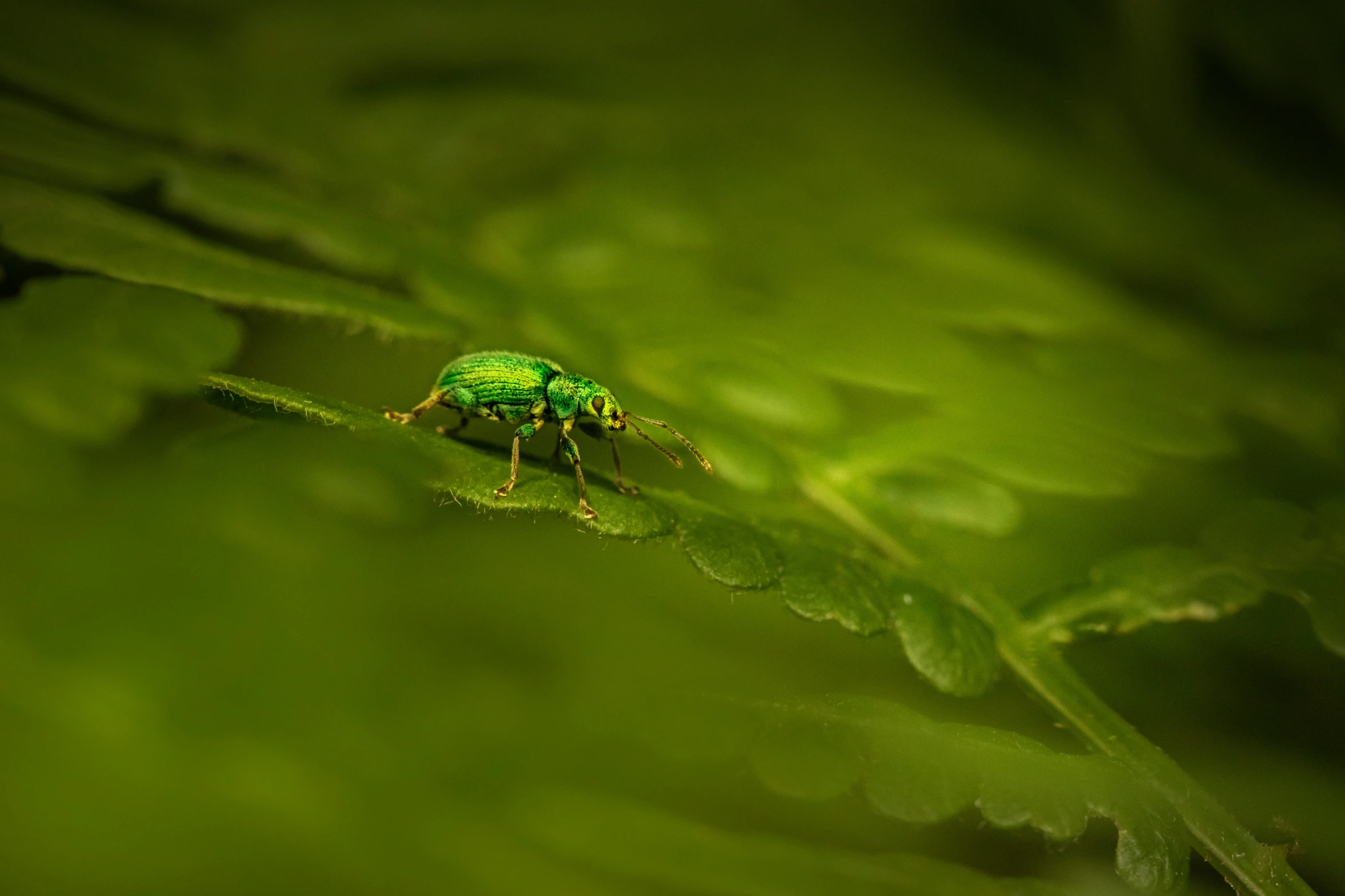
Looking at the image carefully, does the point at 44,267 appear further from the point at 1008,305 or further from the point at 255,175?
the point at 1008,305

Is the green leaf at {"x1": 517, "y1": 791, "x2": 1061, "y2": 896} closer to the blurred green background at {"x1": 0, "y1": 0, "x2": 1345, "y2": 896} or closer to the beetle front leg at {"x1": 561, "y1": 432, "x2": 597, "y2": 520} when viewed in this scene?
the blurred green background at {"x1": 0, "y1": 0, "x2": 1345, "y2": 896}

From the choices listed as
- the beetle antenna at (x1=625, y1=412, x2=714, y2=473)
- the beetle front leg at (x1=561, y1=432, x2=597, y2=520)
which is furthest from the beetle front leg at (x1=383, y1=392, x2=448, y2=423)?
the beetle antenna at (x1=625, y1=412, x2=714, y2=473)

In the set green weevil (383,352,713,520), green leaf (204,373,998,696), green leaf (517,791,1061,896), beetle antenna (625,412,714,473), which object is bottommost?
green leaf (517,791,1061,896)

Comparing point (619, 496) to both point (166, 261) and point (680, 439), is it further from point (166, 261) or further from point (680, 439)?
point (166, 261)

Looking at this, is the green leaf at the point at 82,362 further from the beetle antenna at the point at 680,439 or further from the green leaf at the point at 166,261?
the beetle antenna at the point at 680,439

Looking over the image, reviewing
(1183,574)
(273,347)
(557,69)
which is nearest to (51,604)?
(273,347)
